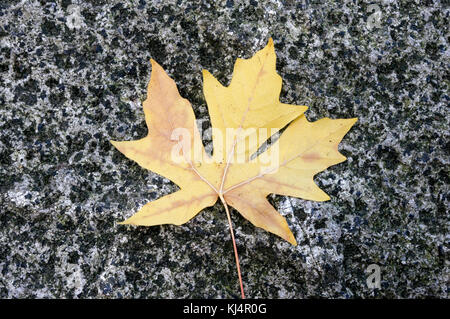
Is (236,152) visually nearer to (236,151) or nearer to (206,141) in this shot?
(236,151)

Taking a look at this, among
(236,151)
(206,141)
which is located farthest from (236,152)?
(206,141)

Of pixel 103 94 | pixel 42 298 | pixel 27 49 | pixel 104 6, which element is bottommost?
pixel 42 298

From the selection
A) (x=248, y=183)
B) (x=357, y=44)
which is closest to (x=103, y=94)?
(x=248, y=183)

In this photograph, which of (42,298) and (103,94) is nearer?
(42,298)

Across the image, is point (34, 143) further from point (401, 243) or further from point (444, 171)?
point (444, 171)
